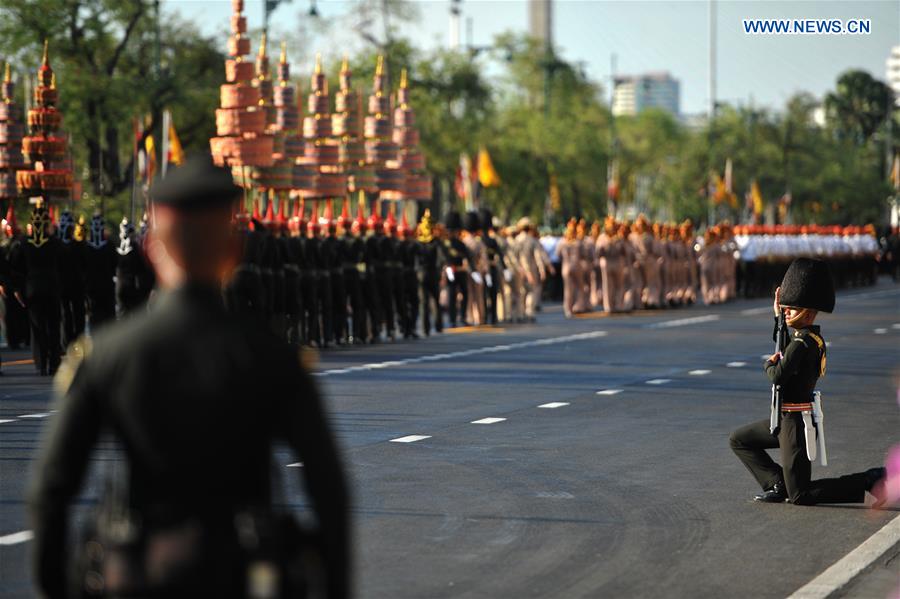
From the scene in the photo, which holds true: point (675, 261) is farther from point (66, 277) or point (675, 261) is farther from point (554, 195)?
point (554, 195)

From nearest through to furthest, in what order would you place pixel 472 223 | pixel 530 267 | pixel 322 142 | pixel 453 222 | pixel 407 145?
1. pixel 453 222
2. pixel 472 223
3. pixel 530 267
4. pixel 322 142
5. pixel 407 145

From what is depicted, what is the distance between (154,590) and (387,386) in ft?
48.0

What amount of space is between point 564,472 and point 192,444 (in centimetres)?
805

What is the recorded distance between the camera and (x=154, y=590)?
12.3ft

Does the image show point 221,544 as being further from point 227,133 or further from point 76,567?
point 227,133

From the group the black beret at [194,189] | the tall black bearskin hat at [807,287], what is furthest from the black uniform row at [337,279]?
the black beret at [194,189]

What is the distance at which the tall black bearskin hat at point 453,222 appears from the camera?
107 ft

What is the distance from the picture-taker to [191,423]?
379cm

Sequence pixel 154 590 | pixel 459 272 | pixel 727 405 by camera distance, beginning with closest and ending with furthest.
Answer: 1. pixel 154 590
2. pixel 727 405
3. pixel 459 272

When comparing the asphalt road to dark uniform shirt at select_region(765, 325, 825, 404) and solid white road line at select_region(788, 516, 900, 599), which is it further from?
dark uniform shirt at select_region(765, 325, 825, 404)

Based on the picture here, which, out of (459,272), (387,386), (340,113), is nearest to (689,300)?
(340,113)

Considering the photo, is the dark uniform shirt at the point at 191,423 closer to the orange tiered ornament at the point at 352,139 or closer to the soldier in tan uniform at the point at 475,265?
the soldier in tan uniform at the point at 475,265

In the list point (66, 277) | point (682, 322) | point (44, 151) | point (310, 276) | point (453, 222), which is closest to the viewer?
point (66, 277)

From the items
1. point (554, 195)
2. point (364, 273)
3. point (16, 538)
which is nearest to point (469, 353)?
point (364, 273)
